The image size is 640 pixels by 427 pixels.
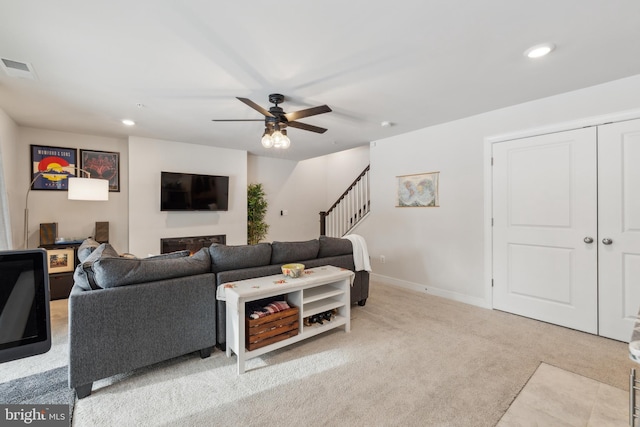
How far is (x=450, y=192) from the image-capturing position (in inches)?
153

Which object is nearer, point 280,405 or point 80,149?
point 280,405

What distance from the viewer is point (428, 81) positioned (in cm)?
264

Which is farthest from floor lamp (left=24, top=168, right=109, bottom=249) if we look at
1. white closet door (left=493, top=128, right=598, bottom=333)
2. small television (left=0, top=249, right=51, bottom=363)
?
white closet door (left=493, top=128, right=598, bottom=333)

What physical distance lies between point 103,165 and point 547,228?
251 inches

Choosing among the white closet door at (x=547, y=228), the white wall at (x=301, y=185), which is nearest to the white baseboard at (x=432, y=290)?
the white closet door at (x=547, y=228)

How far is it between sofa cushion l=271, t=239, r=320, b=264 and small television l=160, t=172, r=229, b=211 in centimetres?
289

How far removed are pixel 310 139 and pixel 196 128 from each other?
69.7 inches

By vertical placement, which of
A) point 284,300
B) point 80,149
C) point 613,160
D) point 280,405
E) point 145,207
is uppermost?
point 80,149

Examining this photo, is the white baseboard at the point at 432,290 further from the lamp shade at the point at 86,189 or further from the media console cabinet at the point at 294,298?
the lamp shade at the point at 86,189

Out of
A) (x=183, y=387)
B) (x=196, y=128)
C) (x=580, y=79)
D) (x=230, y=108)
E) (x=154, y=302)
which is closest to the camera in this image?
(x=183, y=387)

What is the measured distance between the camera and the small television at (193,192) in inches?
188

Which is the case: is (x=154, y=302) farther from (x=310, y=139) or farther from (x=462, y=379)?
(x=310, y=139)

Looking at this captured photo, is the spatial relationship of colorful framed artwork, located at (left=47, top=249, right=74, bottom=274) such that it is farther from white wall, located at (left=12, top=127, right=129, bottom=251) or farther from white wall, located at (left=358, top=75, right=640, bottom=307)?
white wall, located at (left=358, top=75, right=640, bottom=307)

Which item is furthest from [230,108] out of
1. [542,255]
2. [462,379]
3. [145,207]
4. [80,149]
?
[542,255]
